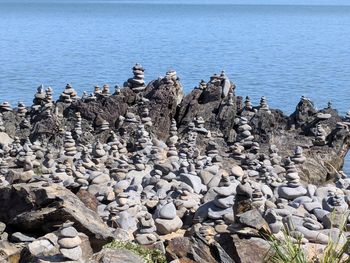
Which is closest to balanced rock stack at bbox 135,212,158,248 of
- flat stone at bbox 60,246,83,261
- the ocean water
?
flat stone at bbox 60,246,83,261

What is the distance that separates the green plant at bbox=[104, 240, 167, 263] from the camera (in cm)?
1304

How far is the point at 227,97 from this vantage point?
2619 cm

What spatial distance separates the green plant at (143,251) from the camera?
13.0 meters

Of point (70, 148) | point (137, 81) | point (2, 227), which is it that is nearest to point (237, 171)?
point (70, 148)

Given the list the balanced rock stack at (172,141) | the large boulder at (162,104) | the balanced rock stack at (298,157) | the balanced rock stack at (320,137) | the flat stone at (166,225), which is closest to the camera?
the flat stone at (166,225)

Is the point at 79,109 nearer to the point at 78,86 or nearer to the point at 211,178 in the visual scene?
the point at 211,178

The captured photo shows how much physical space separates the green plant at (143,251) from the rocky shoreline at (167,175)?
227mm

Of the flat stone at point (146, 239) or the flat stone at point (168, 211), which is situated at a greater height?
the flat stone at point (168, 211)

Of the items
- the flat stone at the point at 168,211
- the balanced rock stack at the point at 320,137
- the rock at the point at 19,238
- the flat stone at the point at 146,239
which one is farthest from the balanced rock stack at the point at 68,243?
the balanced rock stack at the point at 320,137

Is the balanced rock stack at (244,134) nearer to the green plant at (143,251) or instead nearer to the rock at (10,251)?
the green plant at (143,251)

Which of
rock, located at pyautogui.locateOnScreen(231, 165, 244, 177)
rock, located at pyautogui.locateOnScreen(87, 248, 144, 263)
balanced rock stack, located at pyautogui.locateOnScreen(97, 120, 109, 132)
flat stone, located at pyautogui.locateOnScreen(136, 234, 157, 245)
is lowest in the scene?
balanced rock stack, located at pyautogui.locateOnScreen(97, 120, 109, 132)

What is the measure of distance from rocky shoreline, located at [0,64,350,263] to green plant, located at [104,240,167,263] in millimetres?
227

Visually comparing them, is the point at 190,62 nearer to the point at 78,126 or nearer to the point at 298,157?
the point at 78,126

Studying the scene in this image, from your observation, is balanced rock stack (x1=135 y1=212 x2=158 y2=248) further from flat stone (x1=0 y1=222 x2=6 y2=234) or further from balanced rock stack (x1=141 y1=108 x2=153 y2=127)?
balanced rock stack (x1=141 y1=108 x2=153 y2=127)
